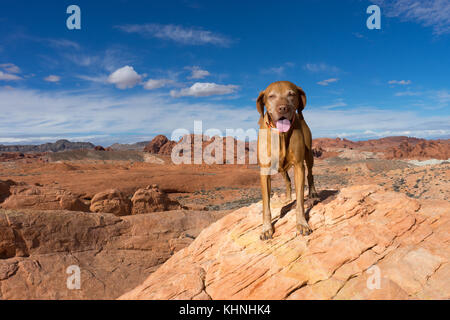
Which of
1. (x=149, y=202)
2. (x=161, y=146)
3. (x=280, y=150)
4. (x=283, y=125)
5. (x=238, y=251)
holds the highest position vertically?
(x=161, y=146)

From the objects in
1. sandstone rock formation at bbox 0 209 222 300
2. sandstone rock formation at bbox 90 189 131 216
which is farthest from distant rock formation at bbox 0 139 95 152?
sandstone rock formation at bbox 0 209 222 300

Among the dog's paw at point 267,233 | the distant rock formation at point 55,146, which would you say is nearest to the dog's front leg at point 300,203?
the dog's paw at point 267,233

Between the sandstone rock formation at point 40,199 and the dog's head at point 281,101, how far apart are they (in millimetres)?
10588

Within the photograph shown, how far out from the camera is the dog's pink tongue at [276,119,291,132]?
407 centimetres

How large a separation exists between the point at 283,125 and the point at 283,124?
18mm

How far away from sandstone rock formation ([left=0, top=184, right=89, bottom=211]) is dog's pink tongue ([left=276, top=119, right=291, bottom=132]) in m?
10.8

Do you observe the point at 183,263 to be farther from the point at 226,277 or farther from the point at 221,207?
the point at 221,207

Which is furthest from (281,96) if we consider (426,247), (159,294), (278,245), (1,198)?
(1,198)

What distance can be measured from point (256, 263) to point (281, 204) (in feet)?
5.81

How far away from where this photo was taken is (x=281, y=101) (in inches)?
161

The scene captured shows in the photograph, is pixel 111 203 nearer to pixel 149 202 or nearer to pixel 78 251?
pixel 149 202

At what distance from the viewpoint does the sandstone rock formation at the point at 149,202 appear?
15.0 metres

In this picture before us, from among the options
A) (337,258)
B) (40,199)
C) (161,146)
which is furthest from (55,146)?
(337,258)

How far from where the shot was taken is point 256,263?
14.5 ft
